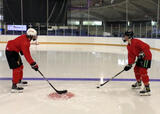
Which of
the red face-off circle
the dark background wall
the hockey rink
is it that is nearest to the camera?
the hockey rink

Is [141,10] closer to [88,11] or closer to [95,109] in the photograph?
[88,11]

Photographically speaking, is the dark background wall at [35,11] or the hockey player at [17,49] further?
the dark background wall at [35,11]

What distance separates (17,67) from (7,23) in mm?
10142

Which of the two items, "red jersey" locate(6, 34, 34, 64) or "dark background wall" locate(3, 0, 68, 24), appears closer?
"red jersey" locate(6, 34, 34, 64)

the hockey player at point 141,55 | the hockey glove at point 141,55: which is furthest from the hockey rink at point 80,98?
the hockey glove at point 141,55

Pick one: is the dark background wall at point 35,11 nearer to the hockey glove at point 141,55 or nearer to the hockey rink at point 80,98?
the hockey rink at point 80,98

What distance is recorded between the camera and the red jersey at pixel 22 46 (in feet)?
8.73

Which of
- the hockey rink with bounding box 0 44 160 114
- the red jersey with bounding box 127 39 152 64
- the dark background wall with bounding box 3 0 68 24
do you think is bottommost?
the hockey rink with bounding box 0 44 160 114

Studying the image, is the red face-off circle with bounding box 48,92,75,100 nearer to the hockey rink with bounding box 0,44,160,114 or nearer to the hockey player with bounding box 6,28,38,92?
the hockey rink with bounding box 0,44,160,114

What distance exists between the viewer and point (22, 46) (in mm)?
2672

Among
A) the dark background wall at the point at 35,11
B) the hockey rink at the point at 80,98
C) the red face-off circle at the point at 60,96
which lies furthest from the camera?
the dark background wall at the point at 35,11

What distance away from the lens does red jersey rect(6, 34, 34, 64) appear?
2.66 metres

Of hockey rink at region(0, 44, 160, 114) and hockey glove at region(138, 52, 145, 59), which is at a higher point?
hockey glove at region(138, 52, 145, 59)

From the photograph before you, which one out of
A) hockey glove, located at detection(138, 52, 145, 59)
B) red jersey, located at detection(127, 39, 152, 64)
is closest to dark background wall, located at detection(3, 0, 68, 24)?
red jersey, located at detection(127, 39, 152, 64)
